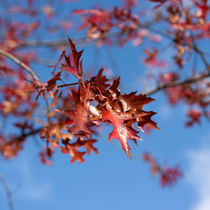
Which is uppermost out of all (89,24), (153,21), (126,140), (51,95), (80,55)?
(153,21)

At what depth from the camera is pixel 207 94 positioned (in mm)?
4223

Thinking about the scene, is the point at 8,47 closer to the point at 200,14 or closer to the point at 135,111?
the point at 200,14

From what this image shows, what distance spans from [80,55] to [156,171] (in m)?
4.69

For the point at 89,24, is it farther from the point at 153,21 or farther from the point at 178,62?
the point at 153,21

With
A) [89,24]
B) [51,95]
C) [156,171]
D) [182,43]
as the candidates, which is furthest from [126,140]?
[156,171]

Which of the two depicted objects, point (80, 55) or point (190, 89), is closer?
point (80, 55)

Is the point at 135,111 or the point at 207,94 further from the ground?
the point at 207,94

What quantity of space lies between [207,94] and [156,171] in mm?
2107

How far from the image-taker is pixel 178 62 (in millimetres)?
3260

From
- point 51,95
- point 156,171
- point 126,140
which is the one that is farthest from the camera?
point 156,171

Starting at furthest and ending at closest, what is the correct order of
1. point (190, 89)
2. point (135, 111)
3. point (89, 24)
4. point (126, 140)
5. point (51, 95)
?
point (190, 89)
point (89, 24)
point (51, 95)
point (135, 111)
point (126, 140)

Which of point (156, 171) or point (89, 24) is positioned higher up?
point (89, 24)

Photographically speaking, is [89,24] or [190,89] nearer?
[89,24]

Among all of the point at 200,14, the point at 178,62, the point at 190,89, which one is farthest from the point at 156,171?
the point at 200,14
